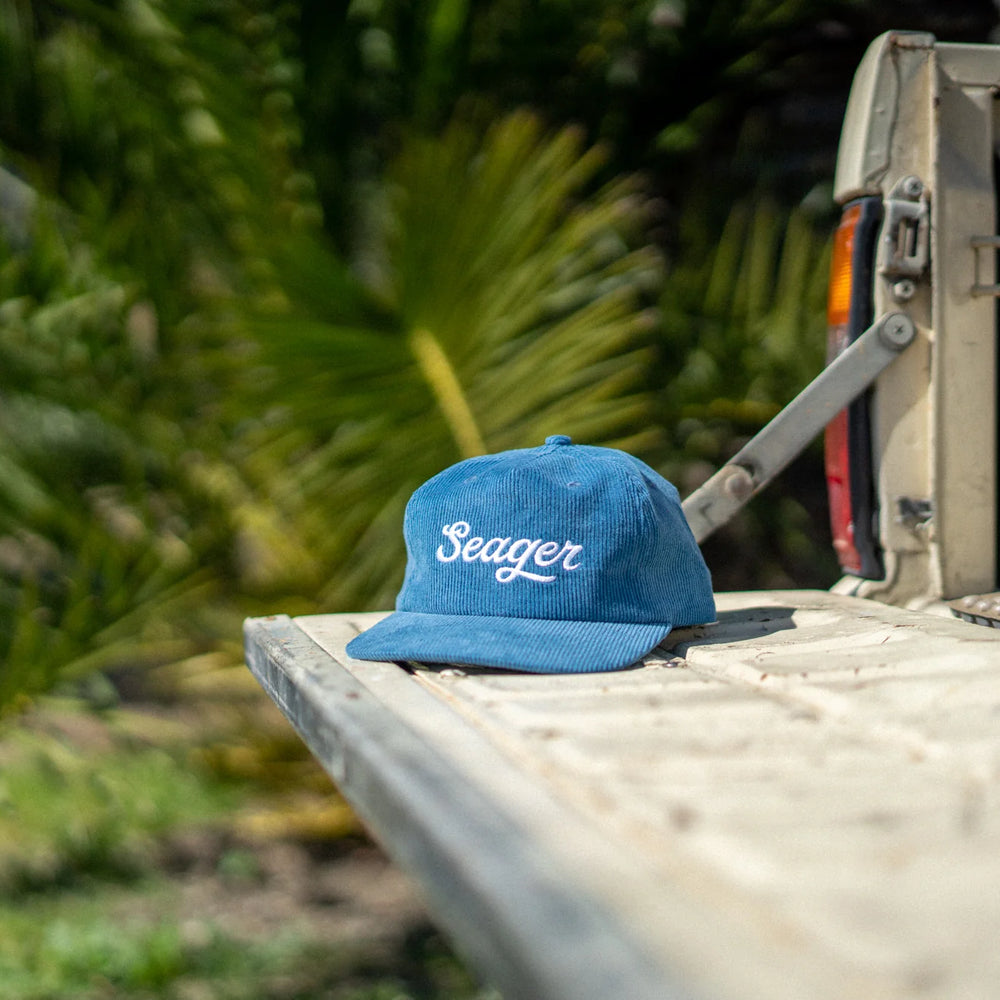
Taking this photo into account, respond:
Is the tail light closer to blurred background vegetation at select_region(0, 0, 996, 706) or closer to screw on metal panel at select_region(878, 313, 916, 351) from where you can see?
screw on metal panel at select_region(878, 313, 916, 351)

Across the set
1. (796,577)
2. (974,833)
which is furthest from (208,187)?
(974,833)

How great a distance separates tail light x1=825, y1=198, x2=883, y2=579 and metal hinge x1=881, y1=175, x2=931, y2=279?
0.05 meters

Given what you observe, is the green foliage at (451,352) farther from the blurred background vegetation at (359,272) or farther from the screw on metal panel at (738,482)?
the screw on metal panel at (738,482)

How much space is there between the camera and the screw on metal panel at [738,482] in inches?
101

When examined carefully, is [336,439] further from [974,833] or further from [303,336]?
[974,833]

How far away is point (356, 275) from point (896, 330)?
7.79 ft

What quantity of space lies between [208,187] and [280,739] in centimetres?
200

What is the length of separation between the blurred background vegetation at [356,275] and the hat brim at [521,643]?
1.50 m

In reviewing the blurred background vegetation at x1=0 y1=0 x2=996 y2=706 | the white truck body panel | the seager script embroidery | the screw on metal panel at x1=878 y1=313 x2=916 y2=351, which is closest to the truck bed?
the seager script embroidery

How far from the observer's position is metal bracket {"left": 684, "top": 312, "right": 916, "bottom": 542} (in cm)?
256

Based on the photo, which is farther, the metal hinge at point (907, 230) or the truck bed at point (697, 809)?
the metal hinge at point (907, 230)

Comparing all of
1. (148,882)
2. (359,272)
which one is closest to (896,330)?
(359,272)

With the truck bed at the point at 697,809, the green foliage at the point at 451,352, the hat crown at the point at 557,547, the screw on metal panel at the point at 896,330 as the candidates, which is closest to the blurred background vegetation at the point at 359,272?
the green foliage at the point at 451,352

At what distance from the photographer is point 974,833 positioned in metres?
1.10
